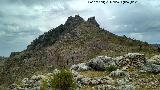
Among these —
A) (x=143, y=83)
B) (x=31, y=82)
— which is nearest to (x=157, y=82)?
(x=143, y=83)

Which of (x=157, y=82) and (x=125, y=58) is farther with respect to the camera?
(x=125, y=58)

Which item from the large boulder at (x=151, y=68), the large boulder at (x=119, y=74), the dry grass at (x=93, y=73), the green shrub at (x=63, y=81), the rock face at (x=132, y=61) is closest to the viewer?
the green shrub at (x=63, y=81)

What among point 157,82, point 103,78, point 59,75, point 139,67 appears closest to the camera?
point 59,75

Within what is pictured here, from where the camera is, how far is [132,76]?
75.4 m

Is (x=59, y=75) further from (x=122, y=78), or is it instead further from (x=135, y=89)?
(x=122, y=78)

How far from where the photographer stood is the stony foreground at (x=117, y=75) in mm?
68875

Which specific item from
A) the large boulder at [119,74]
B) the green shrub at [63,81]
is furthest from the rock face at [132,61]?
the green shrub at [63,81]

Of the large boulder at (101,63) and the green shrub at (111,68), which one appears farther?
the large boulder at (101,63)

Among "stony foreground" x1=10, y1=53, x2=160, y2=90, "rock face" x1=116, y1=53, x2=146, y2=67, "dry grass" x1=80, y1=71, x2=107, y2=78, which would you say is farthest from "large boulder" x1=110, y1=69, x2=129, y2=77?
"rock face" x1=116, y1=53, x2=146, y2=67

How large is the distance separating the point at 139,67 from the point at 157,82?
44.1 ft

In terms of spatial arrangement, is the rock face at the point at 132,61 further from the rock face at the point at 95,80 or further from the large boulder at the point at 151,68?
the rock face at the point at 95,80

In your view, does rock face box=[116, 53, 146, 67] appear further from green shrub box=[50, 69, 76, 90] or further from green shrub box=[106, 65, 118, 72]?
green shrub box=[50, 69, 76, 90]

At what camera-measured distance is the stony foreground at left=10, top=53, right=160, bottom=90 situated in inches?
2712

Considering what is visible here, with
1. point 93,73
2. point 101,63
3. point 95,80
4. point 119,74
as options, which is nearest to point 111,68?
point 93,73
